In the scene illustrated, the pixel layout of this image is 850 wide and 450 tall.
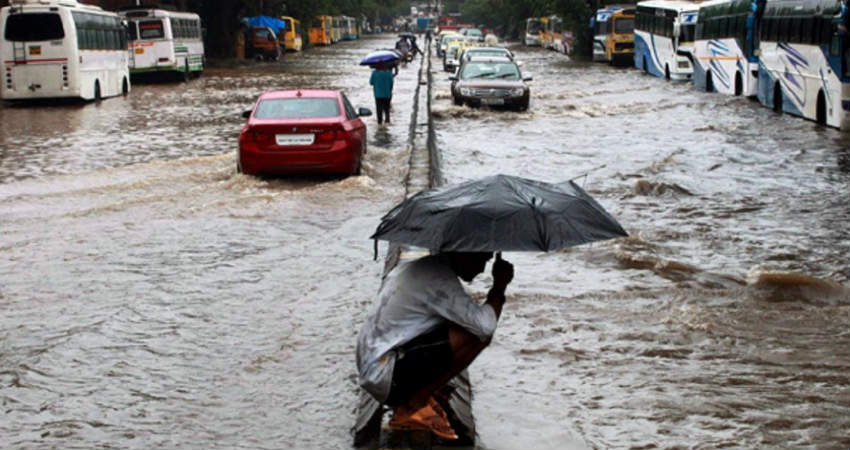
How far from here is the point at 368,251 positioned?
39.3 ft

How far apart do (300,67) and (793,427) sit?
51.9m

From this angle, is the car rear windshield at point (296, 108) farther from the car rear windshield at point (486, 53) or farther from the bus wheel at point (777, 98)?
the car rear windshield at point (486, 53)

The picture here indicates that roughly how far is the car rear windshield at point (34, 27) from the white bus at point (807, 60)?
58.7ft

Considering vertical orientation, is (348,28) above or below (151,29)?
below

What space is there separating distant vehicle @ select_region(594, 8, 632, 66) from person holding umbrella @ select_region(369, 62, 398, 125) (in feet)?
109

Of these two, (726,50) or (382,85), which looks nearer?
(382,85)

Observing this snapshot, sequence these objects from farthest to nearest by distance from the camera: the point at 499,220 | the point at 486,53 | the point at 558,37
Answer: the point at 558,37 → the point at 486,53 → the point at 499,220

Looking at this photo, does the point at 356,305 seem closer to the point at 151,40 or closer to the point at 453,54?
the point at 151,40

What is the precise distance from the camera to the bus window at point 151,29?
148 ft

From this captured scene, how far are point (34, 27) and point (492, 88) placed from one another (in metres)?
12.5

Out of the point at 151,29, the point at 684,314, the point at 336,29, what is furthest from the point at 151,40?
the point at 336,29

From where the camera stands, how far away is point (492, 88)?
95.8ft

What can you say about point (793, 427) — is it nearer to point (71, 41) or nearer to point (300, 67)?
point (71, 41)

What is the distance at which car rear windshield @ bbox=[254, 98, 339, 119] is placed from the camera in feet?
53.9
